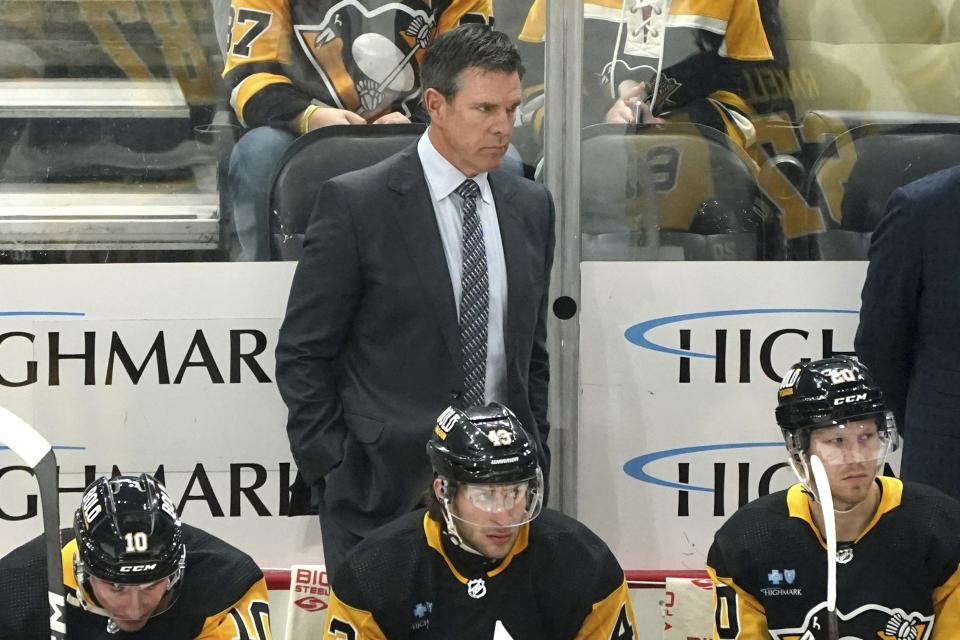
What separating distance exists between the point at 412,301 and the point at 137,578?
2.87 ft

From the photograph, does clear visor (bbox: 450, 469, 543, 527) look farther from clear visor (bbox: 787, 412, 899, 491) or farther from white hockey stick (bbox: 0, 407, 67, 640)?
white hockey stick (bbox: 0, 407, 67, 640)

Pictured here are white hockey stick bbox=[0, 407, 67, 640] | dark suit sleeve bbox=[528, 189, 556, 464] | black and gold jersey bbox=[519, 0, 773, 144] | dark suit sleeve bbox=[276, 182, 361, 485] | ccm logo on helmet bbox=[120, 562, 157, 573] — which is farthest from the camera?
black and gold jersey bbox=[519, 0, 773, 144]

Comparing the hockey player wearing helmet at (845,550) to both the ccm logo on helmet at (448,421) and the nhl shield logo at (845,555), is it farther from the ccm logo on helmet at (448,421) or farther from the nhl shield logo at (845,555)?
the ccm logo on helmet at (448,421)

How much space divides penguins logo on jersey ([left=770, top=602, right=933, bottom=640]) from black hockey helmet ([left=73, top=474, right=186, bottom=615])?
112cm

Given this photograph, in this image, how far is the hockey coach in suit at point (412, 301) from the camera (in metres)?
3.08

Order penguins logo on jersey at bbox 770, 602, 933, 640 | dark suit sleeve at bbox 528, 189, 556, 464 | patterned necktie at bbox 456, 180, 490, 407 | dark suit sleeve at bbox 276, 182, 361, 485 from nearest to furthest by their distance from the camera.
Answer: penguins logo on jersey at bbox 770, 602, 933, 640, dark suit sleeve at bbox 276, 182, 361, 485, patterned necktie at bbox 456, 180, 490, 407, dark suit sleeve at bbox 528, 189, 556, 464

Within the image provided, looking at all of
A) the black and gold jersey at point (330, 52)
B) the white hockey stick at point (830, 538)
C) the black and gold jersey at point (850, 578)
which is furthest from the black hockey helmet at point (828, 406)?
the black and gold jersey at point (330, 52)

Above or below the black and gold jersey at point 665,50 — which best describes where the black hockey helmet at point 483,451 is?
below

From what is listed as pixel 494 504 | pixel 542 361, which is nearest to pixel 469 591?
pixel 494 504

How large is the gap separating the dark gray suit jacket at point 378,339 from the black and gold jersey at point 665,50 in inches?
23.7

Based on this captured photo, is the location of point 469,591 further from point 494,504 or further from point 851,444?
point 851,444

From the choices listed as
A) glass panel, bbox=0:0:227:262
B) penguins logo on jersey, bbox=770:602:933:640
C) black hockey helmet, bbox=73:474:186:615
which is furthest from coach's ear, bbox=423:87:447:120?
penguins logo on jersey, bbox=770:602:933:640

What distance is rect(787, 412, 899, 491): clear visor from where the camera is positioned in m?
2.79

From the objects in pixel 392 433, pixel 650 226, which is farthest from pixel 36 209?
pixel 650 226
